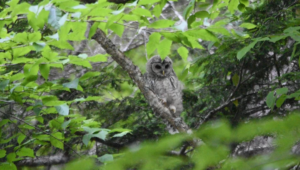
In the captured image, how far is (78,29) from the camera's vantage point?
65.7 inches

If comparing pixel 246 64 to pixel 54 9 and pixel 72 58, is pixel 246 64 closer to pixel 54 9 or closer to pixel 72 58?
pixel 72 58

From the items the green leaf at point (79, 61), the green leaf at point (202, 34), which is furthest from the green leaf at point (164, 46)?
the green leaf at point (79, 61)

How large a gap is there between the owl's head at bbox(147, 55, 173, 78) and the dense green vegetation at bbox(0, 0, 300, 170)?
647 millimetres

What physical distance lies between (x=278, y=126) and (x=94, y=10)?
1.14m

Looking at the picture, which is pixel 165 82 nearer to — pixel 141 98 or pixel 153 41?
pixel 141 98

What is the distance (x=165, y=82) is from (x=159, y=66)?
28cm

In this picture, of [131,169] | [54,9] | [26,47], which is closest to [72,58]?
[26,47]

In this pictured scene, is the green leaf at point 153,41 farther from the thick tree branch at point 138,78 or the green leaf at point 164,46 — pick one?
the thick tree branch at point 138,78

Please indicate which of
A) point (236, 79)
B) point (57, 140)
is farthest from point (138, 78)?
point (57, 140)

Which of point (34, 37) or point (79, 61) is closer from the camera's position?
point (34, 37)

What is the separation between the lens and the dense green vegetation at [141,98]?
2.21 feet

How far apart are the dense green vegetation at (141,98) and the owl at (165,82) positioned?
294 millimetres

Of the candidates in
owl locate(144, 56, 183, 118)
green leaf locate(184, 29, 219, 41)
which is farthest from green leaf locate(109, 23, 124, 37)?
owl locate(144, 56, 183, 118)

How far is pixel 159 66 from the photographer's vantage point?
4.91 meters
